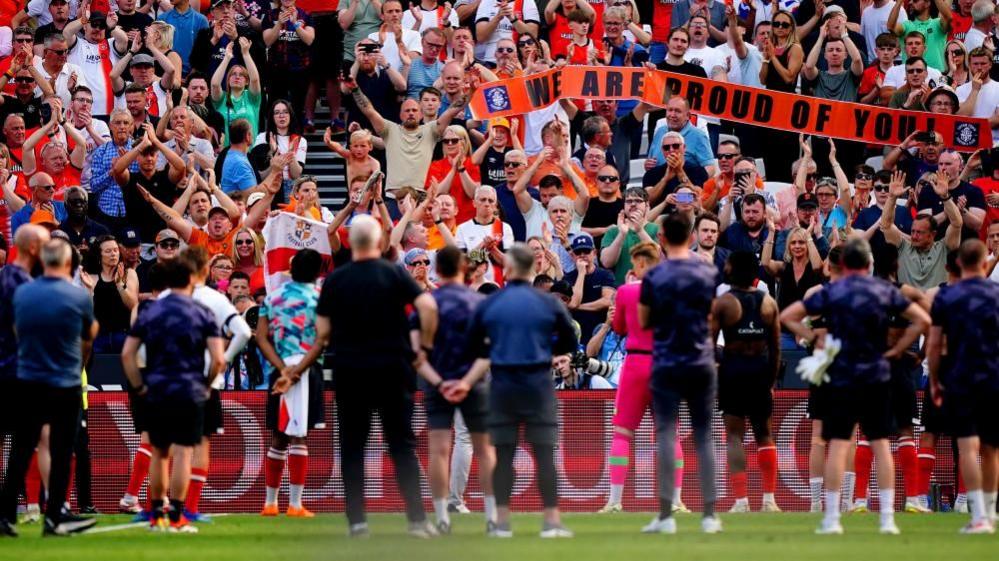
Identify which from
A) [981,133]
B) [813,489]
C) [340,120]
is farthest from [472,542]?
[340,120]

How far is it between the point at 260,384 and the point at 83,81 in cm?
759

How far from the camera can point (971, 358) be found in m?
14.9

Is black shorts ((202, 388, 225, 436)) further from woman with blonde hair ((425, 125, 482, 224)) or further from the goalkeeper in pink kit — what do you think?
woman with blonde hair ((425, 125, 482, 224))

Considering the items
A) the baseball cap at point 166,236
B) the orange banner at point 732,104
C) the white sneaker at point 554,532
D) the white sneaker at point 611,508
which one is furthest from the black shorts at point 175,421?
the orange banner at point 732,104

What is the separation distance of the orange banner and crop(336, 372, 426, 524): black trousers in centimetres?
934

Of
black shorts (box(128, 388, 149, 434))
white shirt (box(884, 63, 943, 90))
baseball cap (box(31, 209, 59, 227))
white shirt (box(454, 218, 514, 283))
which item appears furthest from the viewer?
white shirt (box(884, 63, 943, 90))

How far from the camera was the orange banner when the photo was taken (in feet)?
76.7

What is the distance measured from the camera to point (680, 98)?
2344 cm

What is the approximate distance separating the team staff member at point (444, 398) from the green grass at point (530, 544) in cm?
39

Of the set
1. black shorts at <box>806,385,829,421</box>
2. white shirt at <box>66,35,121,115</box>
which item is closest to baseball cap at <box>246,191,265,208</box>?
white shirt at <box>66,35,121,115</box>

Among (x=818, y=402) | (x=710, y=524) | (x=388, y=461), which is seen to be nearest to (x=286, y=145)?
(x=388, y=461)

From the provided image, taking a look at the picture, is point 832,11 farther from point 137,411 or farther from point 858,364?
point 858,364

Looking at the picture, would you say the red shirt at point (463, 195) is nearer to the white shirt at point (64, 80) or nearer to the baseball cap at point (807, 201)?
the baseball cap at point (807, 201)

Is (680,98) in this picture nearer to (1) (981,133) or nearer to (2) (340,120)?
(1) (981,133)
